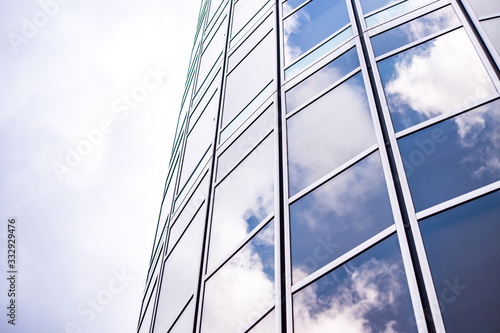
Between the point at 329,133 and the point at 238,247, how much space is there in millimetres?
2649

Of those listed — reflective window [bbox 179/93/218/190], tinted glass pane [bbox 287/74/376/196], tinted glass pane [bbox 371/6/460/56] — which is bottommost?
tinted glass pane [bbox 287/74/376/196]

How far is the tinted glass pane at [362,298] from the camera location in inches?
194

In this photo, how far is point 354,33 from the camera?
28.1ft

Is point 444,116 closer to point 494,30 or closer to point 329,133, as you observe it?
point 494,30

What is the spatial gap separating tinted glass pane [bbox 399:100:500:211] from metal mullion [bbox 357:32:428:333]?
0.24m

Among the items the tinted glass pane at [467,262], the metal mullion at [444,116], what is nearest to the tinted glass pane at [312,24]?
the metal mullion at [444,116]

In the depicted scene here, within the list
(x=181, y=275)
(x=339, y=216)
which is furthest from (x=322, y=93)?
(x=181, y=275)

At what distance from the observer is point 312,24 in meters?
10.0

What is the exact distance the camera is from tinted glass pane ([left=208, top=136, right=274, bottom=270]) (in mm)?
7867

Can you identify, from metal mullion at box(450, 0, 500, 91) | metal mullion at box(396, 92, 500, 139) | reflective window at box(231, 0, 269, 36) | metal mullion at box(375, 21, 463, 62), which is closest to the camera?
metal mullion at box(396, 92, 500, 139)

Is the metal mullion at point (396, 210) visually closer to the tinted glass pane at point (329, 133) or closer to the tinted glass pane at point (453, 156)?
the tinted glass pane at point (329, 133)

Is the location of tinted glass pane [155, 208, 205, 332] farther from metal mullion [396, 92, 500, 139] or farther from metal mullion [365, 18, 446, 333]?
metal mullion [396, 92, 500, 139]

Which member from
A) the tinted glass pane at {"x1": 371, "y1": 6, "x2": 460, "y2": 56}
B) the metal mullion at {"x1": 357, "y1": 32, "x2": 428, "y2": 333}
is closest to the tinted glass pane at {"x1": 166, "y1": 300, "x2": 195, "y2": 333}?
the metal mullion at {"x1": 357, "y1": 32, "x2": 428, "y2": 333}

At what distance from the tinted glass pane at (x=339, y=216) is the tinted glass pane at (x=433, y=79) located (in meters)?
1.03
